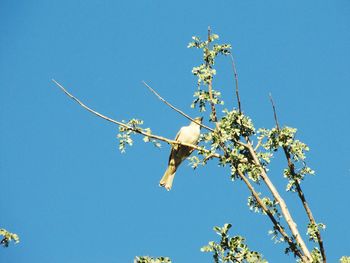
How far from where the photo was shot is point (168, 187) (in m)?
11.9

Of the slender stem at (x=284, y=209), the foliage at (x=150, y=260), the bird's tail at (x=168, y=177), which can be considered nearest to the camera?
the slender stem at (x=284, y=209)

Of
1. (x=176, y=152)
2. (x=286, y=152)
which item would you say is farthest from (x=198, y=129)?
(x=286, y=152)

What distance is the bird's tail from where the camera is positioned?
11984mm

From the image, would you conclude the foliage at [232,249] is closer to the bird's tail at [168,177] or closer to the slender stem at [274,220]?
the slender stem at [274,220]

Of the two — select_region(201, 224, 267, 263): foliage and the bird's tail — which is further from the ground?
the bird's tail

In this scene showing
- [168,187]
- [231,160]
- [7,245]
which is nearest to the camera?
[231,160]

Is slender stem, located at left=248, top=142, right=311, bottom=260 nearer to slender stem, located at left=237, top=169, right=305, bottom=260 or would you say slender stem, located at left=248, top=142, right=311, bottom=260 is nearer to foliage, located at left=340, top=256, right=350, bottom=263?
slender stem, located at left=237, top=169, right=305, bottom=260

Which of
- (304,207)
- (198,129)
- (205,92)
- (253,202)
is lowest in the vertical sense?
(304,207)

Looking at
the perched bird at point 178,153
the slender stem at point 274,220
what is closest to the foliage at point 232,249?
the slender stem at point 274,220

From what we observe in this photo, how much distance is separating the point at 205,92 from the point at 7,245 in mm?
4803

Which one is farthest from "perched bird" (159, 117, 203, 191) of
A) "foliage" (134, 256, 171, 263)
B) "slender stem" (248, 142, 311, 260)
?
"foliage" (134, 256, 171, 263)

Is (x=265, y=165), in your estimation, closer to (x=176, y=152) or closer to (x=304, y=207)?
(x=304, y=207)

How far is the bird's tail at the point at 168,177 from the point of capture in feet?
39.3

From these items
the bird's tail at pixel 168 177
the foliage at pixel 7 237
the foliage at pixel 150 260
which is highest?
the bird's tail at pixel 168 177
